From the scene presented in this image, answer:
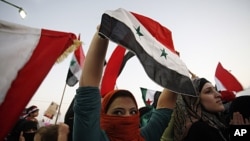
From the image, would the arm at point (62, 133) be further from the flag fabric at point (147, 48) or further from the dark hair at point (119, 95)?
the flag fabric at point (147, 48)

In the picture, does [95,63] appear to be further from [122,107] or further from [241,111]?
[241,111]

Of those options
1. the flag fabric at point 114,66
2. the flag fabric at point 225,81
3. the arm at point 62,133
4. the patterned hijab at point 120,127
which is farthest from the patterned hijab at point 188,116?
the flag fabric at point 225,81

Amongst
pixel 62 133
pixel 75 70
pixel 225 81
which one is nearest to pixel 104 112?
pixel 62 133

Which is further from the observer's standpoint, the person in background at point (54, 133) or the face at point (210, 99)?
the face at point (210, 99)

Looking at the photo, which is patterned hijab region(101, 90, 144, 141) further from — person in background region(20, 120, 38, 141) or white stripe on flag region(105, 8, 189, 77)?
person in background region(20, 120, 38, 141)

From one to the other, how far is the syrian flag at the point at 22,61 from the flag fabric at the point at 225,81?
17.7 feet

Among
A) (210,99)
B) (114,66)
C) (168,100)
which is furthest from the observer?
(114,66)

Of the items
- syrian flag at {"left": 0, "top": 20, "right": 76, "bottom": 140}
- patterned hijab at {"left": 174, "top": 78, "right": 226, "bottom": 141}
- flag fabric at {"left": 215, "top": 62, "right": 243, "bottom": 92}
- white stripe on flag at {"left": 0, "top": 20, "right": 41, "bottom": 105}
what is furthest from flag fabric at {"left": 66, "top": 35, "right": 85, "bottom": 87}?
flag fabric at {"left": 215, "top": 62, "right": 243, "bottom": 92}

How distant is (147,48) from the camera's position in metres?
1.62

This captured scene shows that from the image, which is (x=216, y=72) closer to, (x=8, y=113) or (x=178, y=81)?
(x=178, y=81)

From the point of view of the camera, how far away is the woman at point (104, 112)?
4.45ft

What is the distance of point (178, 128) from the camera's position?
2055mm

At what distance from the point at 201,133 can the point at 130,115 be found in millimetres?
590

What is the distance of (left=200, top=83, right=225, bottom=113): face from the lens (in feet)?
7.57
